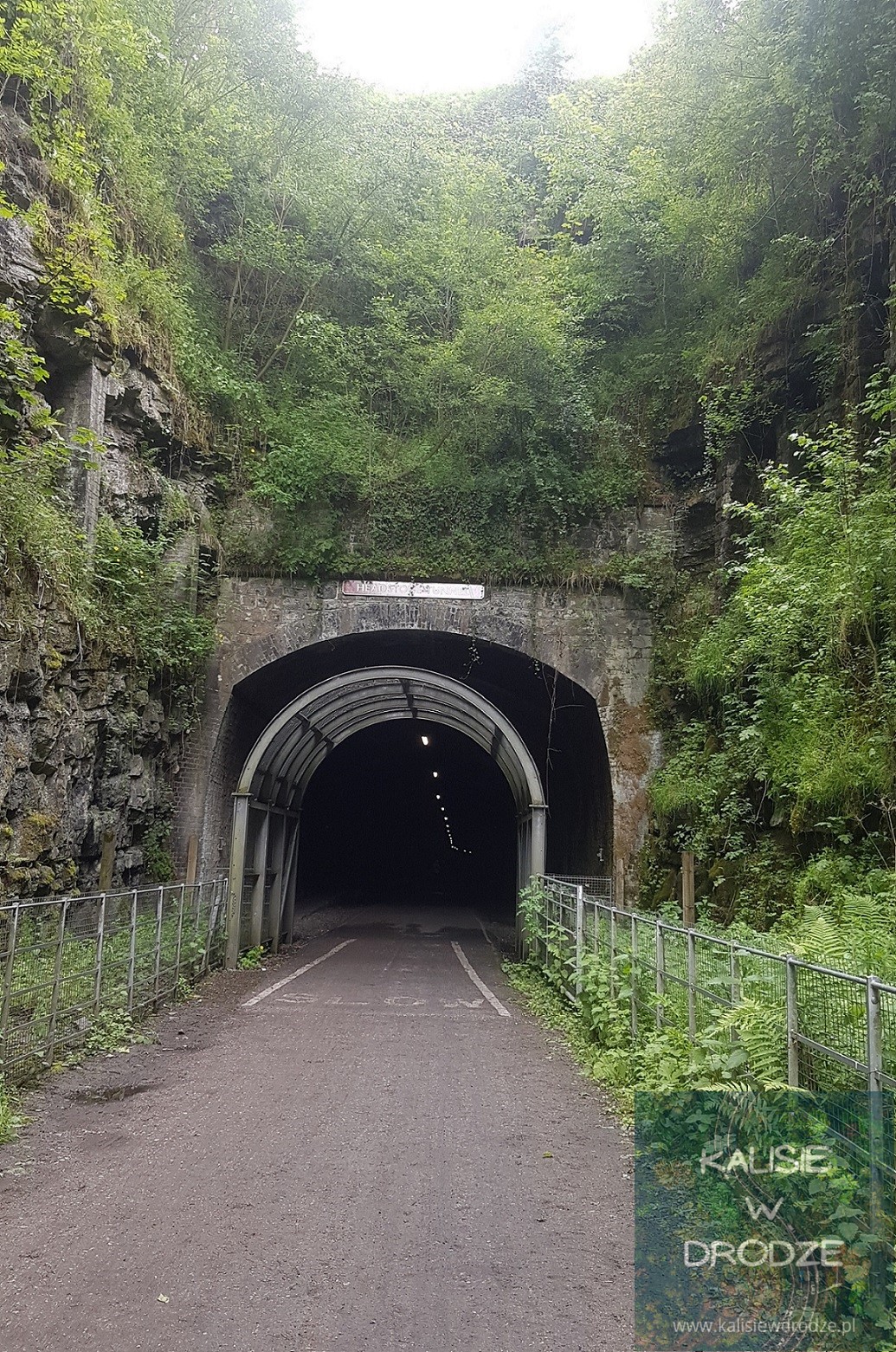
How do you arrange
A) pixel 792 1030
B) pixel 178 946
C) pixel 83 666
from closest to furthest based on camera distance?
pixel 792 1030, pixel 178 946, pixel 83 666

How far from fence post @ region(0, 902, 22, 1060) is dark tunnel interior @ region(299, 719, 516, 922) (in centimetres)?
1981

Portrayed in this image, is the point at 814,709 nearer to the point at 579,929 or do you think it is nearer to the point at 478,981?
the point at 579,929

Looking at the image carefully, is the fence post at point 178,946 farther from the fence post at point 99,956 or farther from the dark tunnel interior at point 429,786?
the dark tunnel interior at point 429,786

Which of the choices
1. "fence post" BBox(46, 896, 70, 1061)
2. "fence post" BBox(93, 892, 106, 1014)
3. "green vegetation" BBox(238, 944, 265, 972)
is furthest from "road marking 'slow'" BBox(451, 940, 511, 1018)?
"fence post" BBox(46, 896, 70, 1061)

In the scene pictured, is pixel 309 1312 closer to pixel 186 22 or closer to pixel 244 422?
pixel 244 422

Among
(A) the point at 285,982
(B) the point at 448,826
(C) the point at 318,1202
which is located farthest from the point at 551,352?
(B) the point at 448,826

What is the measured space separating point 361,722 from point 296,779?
4.59 metres

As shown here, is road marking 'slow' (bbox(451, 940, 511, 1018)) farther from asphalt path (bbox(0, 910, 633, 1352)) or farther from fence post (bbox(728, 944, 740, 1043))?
fence post (bbox(728, 944, 740, 1043))

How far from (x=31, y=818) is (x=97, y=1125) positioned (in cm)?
419

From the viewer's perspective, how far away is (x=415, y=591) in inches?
620

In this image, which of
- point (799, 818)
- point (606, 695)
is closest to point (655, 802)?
point (606, 695)

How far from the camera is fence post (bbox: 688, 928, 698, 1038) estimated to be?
19.6ft

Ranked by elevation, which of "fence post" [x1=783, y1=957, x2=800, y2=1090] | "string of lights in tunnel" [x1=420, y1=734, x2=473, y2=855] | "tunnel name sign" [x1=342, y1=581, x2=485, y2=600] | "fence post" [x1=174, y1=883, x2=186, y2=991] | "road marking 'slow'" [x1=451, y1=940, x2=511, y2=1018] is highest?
"tunnel name sign" [x1=342, y1=581, x2=485, y2=600]

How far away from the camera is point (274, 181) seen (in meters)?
18.5
